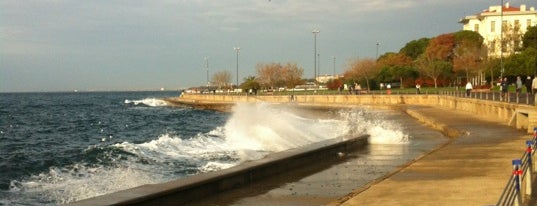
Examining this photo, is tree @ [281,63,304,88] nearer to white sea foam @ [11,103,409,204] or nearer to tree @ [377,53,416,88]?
tree @ [377,53,416,88]

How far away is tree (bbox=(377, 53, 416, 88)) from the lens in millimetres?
104812

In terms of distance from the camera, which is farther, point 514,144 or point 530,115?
point 530,115

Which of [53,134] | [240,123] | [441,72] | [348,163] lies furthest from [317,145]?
[441,72]

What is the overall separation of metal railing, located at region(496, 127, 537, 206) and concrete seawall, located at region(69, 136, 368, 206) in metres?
4.79

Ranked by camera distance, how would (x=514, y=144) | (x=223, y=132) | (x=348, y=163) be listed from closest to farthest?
(x=348, y=163) → (x=514, y=144) → (x=223, y=132)

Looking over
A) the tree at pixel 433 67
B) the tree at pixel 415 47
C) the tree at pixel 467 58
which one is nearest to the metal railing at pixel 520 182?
the tree at pixel 467 58

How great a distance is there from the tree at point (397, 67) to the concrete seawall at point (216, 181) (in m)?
89.8

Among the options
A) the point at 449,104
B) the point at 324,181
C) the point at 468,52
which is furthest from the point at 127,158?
the point at 468,52

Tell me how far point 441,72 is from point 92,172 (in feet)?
281

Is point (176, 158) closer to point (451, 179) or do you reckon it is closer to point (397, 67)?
point (451, 179)

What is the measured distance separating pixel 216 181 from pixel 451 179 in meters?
4.03

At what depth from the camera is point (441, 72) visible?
322 feet

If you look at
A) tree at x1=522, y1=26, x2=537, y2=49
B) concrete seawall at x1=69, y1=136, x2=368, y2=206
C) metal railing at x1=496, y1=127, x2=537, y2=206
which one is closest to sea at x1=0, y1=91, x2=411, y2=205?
concrete seawall at x1=69, y1=136, x2=368, y2=206

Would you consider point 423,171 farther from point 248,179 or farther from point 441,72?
point 441,72
